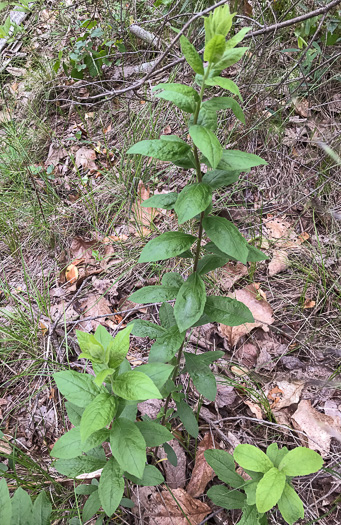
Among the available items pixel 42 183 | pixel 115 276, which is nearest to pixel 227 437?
pixel 115 276

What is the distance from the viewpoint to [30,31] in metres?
4.34

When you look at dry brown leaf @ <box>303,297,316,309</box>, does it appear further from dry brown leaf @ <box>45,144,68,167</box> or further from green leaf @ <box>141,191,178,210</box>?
dry brown leaf @ <box>45,144,68,167</box>

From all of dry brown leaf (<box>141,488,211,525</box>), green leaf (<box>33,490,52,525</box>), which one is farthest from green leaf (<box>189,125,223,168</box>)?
dry brown leaf (<box>141,488,211,525</box>)

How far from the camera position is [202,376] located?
134 centimetres

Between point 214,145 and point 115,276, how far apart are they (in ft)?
5.35

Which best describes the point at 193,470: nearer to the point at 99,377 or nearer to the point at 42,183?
the point at 99,377

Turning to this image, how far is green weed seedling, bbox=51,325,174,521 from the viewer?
1.00m

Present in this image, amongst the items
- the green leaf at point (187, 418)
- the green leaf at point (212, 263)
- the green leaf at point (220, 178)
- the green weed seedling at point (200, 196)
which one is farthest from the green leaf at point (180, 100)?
the green leaf at point (187, 418)

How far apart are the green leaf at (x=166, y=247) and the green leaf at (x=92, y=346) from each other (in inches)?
10.6

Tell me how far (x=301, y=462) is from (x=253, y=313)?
1035 millimetres

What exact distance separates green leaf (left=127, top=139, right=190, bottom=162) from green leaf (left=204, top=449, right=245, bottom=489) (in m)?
1.09

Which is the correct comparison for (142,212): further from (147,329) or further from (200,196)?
(200,196)

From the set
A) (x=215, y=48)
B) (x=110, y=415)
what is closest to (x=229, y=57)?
(x=215, y=48)

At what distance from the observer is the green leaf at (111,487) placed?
1.08 m
